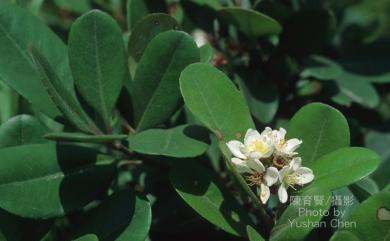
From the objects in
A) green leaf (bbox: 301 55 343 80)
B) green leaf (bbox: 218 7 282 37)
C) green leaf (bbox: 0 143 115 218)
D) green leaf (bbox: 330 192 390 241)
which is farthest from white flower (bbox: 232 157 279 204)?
green leaf (bbox: 301 55 343 80)

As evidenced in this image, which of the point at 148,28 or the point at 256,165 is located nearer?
the point at 256,165

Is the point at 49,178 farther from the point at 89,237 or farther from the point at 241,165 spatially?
the point at 241,165

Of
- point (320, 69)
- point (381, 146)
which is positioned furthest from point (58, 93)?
point (381, 146)

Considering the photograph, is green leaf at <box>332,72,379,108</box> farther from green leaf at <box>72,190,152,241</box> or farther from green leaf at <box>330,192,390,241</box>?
green leaf at <box>72,190,152,241</box>

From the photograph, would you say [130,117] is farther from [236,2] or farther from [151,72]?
[236,2]

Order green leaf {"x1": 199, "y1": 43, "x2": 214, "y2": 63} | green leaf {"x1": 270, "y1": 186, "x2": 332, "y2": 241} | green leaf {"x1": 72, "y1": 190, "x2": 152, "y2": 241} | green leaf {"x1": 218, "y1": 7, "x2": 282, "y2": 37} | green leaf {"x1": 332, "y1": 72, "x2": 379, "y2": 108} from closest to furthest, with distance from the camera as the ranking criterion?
green leaf {"x1": 270, "y1": 186, "x2": 332, "y2": 241}
green leaf {"x1": 72, "y1": 190, "x2": 152, "y2": 241}
green leaf {"x1": 199, "y1": 43, "x2": 214, "y2": 63}
green leaf {"x1": 218, "y1": 7, "x2": 282, "y2": 37}
green leaf {"x1": 332, "y1": 72, "x2": 379, "y2": 108}

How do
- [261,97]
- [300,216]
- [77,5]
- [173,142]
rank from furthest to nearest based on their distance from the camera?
[77,5] < [261,97] < [173,142] < [300,216]

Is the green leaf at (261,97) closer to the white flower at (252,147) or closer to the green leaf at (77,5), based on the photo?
the white flower at (252,147)
